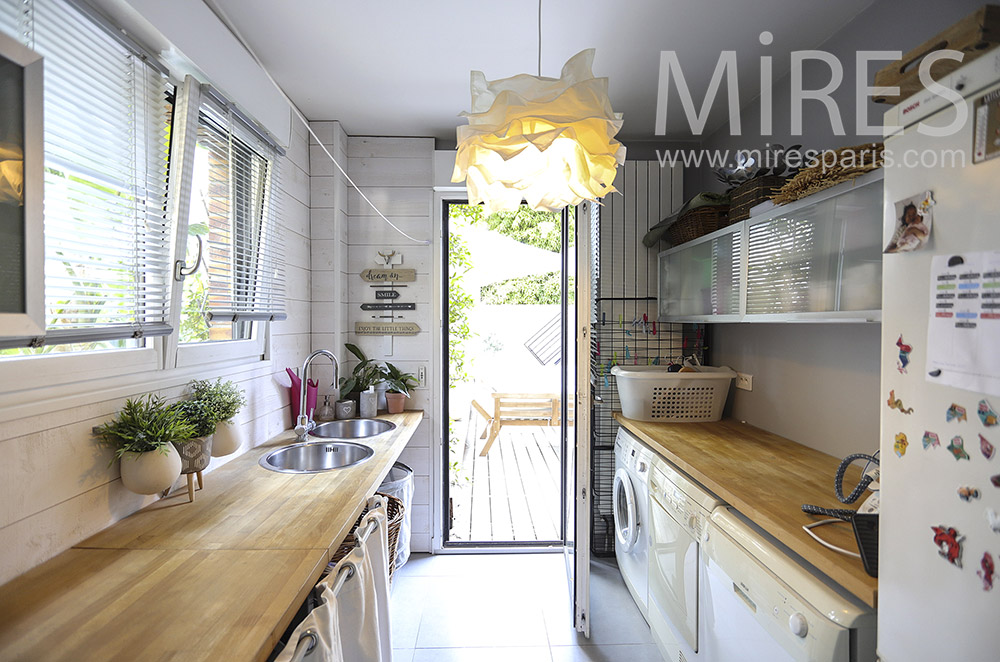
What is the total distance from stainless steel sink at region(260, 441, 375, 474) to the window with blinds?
56cm

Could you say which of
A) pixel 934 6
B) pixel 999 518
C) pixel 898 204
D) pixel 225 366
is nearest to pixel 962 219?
pixel 898 204

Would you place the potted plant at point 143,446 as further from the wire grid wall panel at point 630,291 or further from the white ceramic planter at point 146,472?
the wire grid wall panel at point 630,291

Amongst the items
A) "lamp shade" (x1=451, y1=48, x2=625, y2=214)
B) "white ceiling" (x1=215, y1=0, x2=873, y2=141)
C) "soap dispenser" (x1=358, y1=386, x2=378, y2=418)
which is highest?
"white ceiling" (x1=215, y1=0, x2=873, y2=141)

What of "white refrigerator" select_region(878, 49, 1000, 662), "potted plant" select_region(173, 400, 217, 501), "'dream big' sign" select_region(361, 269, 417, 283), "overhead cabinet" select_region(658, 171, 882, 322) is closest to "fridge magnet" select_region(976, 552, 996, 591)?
"white refrigerator" select_region(878, 49, 1000, 662)

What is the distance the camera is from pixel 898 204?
0.92 m

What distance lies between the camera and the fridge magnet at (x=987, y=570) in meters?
0.74

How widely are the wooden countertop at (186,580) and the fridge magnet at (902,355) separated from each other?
1255 mm

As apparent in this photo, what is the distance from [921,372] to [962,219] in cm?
26

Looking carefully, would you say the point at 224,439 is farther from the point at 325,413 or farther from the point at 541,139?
the point at 541,139

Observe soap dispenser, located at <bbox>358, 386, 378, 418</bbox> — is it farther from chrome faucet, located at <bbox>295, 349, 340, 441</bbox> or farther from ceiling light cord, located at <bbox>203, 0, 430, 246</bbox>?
ceiling light cord, located at <bbox>203, 0, 430, 246</bbox>

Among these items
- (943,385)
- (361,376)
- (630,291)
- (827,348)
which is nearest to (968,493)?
(943,385)

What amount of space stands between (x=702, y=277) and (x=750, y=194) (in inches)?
19.9

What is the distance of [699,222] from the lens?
2529 millimetres

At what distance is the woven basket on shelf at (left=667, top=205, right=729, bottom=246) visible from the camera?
8.01 ft
